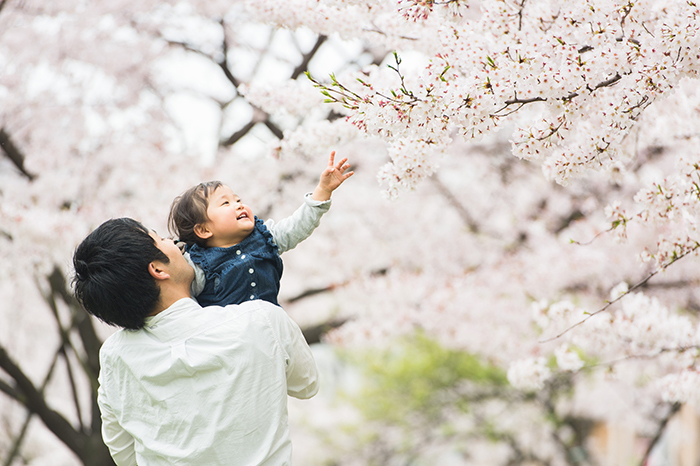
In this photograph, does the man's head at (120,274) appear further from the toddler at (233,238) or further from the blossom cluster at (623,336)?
the blossom cluster at (623,336)

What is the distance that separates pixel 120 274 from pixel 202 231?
1.06ft

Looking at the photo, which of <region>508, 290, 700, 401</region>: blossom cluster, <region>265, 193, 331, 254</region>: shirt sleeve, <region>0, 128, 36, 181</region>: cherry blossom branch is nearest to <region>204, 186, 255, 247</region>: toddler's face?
<region>265, 193, 331, 254</region>: shirt sleeve

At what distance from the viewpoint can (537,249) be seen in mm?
6121

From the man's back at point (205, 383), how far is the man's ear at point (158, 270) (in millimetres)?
70

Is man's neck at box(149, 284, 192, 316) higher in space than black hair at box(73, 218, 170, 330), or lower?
lower

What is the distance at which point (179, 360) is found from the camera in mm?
1308

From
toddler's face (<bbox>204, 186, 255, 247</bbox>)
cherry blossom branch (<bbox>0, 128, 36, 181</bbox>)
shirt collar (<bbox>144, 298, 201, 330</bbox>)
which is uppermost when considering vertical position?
toddler's face (<bbox>204, 186, 255, 247</bbox>)

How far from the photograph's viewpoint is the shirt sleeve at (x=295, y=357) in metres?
1.37

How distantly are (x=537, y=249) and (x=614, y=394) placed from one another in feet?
12.5

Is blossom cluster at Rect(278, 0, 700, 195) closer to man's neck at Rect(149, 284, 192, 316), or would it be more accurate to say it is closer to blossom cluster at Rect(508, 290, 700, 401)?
man's neck at Rect(149, 284, 192, 316)

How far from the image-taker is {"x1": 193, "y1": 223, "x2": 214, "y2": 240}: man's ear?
159 cm

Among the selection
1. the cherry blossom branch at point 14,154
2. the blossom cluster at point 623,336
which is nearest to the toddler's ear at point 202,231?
the blossom cluster at point 623,336

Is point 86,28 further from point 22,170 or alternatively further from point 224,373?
point 224,373

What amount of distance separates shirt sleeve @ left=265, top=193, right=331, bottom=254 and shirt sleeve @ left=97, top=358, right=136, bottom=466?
55 cm
